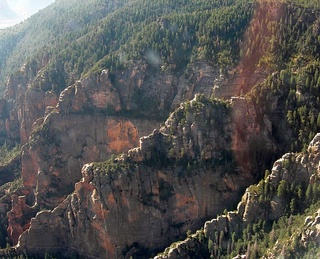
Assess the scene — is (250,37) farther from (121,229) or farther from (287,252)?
(287,252)

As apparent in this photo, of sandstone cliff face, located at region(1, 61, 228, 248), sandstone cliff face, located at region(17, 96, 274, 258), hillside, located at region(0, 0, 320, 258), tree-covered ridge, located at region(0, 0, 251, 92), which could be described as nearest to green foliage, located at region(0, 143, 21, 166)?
hillside, located at region(0, 0, 320, 258)

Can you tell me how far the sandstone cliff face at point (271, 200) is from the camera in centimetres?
6225

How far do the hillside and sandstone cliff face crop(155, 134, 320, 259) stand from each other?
0.60 feet

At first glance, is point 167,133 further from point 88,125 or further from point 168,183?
point 88,125

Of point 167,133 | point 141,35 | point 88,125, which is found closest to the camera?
point 167,133

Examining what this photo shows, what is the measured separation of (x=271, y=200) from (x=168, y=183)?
18.5 meters

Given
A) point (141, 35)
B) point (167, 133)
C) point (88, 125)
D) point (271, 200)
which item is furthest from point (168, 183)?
point (141, 35)

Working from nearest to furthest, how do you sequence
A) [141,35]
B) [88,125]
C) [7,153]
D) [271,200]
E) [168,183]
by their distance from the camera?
[271,200] → [168,183] → [88,125] → [141,35] → [7,153]

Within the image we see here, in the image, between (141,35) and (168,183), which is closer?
(168,183)

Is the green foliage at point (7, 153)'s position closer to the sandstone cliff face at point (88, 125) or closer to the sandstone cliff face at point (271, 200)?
the sandstone cliff face at point (88, 125)

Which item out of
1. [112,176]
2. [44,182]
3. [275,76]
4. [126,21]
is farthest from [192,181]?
[126,21]

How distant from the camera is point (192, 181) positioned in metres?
75.9

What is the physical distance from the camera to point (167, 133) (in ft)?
258

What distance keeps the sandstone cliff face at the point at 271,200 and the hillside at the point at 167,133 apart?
184 mm
